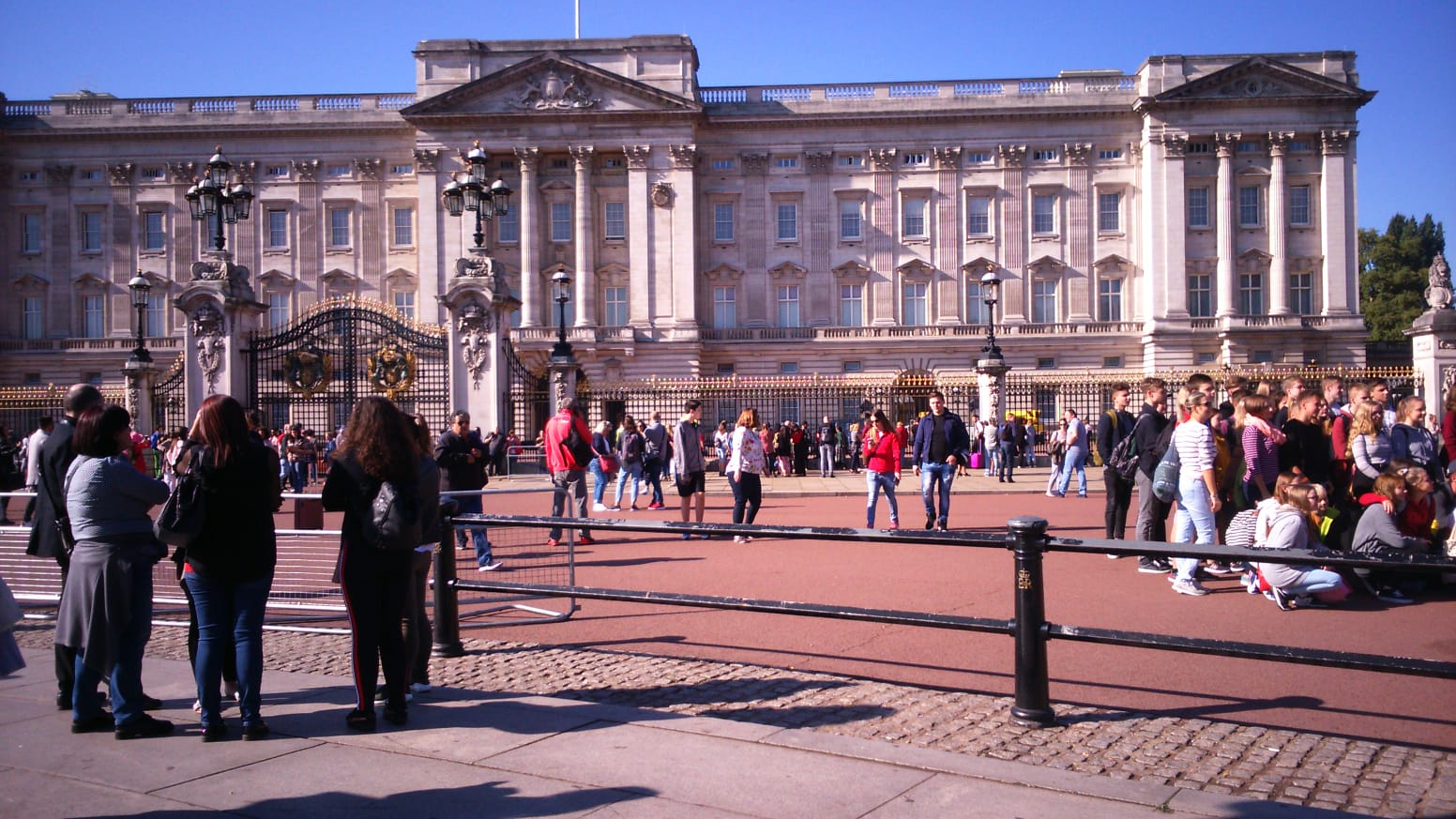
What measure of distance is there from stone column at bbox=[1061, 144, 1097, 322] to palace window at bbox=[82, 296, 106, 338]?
47.5 metres

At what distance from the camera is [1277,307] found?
5034cm

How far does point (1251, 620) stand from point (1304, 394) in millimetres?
3859

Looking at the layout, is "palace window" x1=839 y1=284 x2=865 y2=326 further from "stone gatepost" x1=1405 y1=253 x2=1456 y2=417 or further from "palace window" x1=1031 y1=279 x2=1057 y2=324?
"stone gatepost" x1=1405 y1=253 x2=1456 y2=417

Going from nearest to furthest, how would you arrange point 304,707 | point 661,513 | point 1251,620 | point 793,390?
point 304,707, point 1251,620, point 661,513, point 793,390

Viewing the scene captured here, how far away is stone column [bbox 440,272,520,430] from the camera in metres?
23.9

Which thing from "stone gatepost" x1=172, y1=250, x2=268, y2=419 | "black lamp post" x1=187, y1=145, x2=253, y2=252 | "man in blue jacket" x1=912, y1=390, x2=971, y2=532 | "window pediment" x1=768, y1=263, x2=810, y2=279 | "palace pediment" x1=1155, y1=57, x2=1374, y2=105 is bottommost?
"man in blue jacket" x1=912, y1=390, x2=971, y2=532

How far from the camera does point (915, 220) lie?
5303 cm

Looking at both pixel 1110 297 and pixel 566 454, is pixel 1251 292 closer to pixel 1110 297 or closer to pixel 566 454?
pixel 1110 297

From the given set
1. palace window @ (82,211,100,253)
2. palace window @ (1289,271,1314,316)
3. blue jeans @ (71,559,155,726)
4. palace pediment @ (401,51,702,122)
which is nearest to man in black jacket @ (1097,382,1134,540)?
blue jeans @ (71,559,155,726)

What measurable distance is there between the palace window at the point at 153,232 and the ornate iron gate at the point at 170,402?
1153 inches

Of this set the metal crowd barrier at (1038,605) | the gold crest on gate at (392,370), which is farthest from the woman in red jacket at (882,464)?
the gold crest on gate at (392,370)

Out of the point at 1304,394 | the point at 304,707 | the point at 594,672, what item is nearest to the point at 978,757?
the point at 594,672

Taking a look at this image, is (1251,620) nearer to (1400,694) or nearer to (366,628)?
(1400,694)

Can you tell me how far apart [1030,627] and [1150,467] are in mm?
6689
